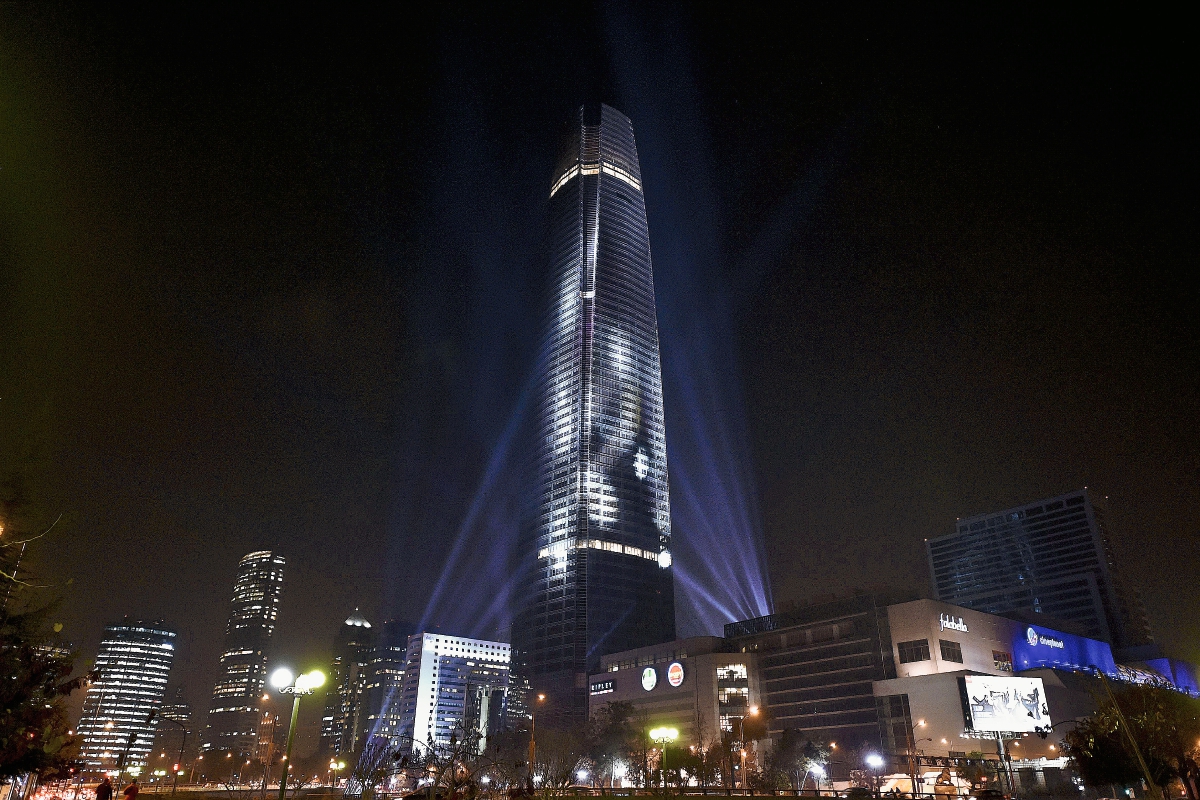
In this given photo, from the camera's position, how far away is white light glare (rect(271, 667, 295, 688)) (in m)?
24.6

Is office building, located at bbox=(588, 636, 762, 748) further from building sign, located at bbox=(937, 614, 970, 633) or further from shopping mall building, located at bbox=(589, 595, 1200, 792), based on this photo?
building sign, located at bbox=(937, 614, 970, 633)

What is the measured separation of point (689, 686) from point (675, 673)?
3822 millimetres

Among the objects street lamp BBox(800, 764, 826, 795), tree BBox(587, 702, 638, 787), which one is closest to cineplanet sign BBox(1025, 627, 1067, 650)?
street lamp BBox(800, 764, 826, 795)

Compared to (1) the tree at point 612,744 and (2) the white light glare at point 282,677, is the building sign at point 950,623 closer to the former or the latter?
(1) the tree at point 612,744

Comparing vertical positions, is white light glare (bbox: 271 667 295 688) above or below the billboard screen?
below

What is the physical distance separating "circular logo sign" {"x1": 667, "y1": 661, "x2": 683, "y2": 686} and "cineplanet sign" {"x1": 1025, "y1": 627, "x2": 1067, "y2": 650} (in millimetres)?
62068

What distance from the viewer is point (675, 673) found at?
483ft

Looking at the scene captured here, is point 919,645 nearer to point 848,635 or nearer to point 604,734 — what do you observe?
point 848,635

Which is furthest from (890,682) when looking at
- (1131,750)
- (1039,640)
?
(1131,750)

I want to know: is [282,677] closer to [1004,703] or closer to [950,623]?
[1004,703]

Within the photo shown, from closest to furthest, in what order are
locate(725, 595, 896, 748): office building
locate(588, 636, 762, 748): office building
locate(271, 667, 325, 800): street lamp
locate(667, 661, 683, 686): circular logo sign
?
locate(271, 667, 325, 800): street lamp, locate(725, 595, 896, 748): office building, locate(588, 636, 762, 748): office building, locate(667, 661, 683, 686): circular logo sign

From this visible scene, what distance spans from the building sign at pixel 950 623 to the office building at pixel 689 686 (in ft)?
108

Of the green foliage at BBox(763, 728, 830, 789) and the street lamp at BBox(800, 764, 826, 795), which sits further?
the street lamp at BBox(800, 764, 826, 795)

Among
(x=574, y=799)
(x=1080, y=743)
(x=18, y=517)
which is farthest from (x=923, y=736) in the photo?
(x=18, y=517)
